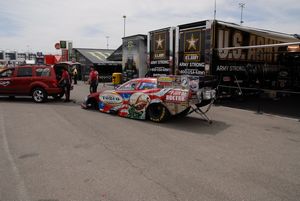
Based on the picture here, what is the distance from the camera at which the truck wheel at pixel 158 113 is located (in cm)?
789

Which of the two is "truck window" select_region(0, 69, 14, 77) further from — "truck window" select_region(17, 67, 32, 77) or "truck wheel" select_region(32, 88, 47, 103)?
"truck wheel" select_region(32, 88, 47, 103)

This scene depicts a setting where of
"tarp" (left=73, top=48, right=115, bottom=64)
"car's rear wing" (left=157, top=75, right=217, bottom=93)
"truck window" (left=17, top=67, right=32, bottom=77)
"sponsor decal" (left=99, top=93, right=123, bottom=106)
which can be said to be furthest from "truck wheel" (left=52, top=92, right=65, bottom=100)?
"tarp" (left=73, top=48, right=115, bottom=64)

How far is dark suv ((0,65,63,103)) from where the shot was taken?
12.2 meters

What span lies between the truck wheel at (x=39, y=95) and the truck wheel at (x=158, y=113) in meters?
6.32

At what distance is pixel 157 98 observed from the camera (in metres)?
7.88

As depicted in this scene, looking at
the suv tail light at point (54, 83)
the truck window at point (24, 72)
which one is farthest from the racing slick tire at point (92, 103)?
the truck window at point (24, 72)

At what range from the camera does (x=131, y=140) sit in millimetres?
6203

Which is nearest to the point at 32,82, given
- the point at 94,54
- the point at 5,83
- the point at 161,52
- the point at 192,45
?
the point at 5,83

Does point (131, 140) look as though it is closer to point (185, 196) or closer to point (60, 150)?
point (60, 150)

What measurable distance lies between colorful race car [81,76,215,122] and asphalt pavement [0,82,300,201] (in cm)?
44

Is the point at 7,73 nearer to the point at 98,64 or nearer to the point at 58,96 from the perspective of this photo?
the point at 58,96

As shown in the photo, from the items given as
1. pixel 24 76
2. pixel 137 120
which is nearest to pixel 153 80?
pixel 137 120

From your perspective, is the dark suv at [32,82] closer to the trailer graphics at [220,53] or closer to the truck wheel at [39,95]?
the truck wheel at [39,95]

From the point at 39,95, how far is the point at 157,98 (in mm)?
6947
